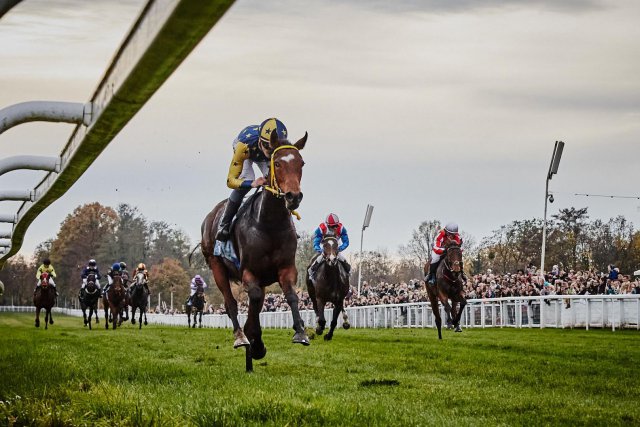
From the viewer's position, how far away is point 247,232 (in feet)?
32.2

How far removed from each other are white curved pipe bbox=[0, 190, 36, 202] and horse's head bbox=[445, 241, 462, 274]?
12.6 m

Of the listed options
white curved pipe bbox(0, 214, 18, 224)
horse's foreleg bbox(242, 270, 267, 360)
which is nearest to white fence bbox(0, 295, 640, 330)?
horse's foreleg bbox(242, 270, 267, 360)

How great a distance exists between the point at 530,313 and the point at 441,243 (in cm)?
1029

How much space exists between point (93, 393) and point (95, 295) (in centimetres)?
2751

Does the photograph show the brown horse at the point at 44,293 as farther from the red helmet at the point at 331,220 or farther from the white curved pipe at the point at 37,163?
the white curved pipe at the point at 37,163

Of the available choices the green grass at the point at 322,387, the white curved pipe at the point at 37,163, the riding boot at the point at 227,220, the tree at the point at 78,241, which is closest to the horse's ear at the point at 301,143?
the riding boot at the point at 227,220

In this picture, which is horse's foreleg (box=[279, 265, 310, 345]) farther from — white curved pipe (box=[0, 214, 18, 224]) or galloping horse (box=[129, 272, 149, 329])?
galloping horse (box=[129, 272, 149, 329])

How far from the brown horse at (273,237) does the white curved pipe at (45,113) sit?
3989 mm

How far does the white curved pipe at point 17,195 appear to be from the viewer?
884 cm

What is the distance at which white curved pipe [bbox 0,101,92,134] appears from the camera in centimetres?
511

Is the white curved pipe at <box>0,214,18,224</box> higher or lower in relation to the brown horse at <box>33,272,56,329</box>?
higher

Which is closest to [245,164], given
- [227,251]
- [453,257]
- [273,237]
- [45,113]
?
[227,251]

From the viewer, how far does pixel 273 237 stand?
9672 mm

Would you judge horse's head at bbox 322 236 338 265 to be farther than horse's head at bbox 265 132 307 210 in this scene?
Yes
